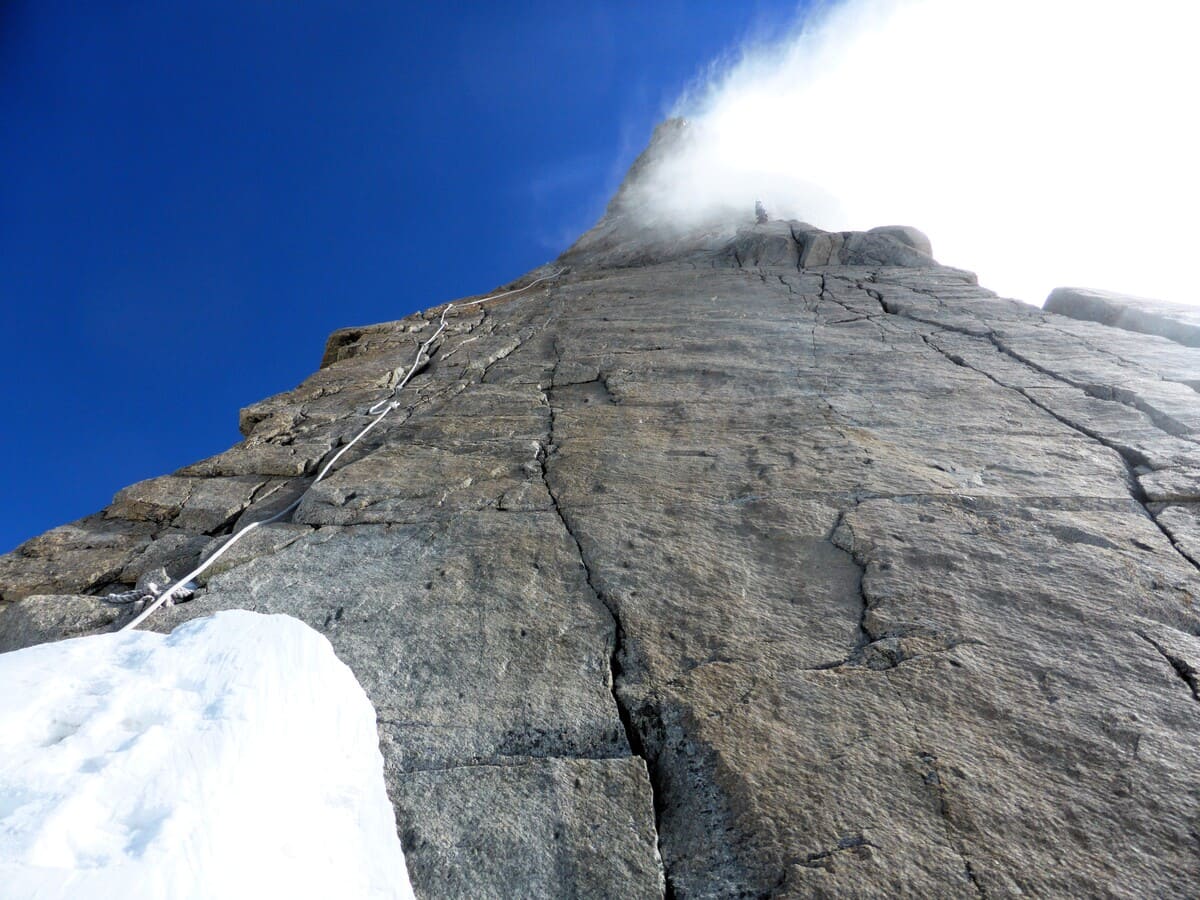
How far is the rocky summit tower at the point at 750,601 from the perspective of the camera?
138 centimetres

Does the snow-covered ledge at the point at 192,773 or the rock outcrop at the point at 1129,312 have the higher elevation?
the rock outcrop at the point at 1129,312

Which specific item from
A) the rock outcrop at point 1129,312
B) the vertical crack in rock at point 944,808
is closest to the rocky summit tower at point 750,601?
the vertical crack in rock at point 944,808

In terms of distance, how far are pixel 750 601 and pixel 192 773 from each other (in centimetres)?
152

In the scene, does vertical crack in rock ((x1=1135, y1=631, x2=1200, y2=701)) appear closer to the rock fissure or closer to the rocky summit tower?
the rocky summit tower

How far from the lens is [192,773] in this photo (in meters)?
1.30

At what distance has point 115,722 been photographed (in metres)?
1.43

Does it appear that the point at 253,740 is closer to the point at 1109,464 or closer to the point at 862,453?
the point at 862,453

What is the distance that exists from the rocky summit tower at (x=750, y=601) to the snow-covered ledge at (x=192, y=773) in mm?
150

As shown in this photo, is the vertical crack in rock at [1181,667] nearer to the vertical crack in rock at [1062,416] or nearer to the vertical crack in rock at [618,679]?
the vertical crack in rock at [1062,416]

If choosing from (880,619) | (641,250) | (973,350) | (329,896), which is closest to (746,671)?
(880,619)

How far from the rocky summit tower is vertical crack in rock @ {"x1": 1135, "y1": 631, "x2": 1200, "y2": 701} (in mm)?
12

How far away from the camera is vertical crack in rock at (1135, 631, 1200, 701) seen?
164 centimetres

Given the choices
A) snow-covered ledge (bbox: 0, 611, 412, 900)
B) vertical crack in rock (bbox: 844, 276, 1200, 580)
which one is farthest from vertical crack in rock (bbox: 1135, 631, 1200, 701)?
snow-covered ledge (bbox: 0, 611, 412, 900)

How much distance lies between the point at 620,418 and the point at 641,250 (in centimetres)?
674
